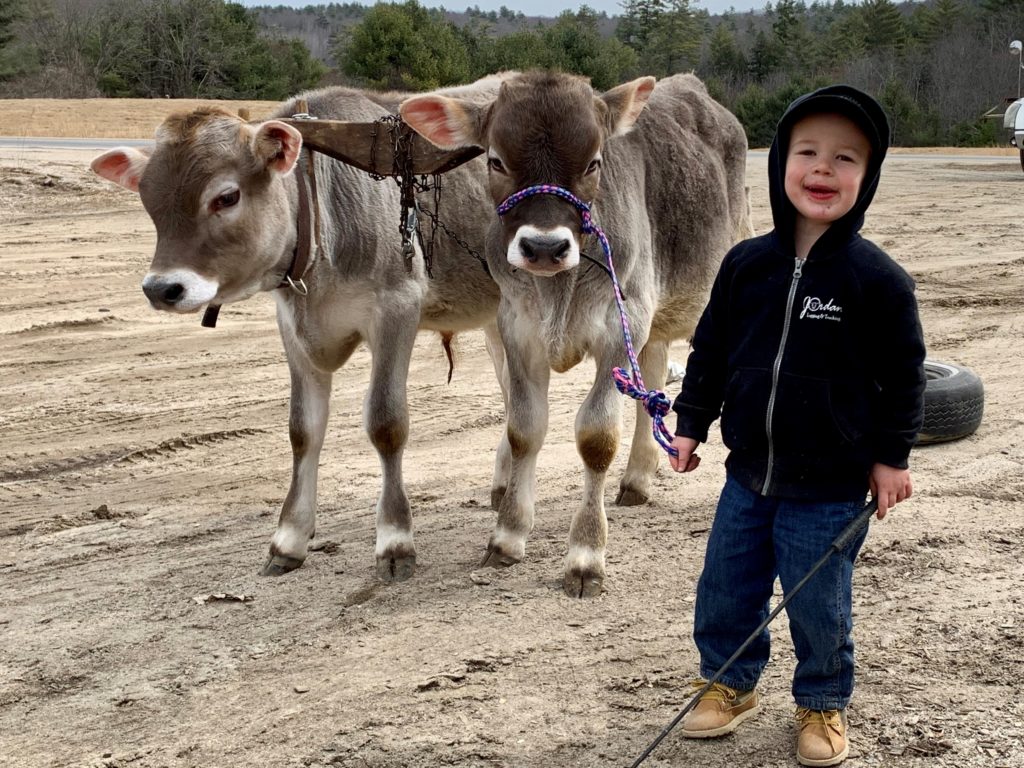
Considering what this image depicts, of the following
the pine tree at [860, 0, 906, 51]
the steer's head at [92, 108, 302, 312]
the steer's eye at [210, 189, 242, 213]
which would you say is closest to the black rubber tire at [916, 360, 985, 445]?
the steer's head at [92, 108, 302, 312]

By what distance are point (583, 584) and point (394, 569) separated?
36.1 inches

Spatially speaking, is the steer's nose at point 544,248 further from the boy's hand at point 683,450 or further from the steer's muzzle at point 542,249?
the boy's hand at point 683,450

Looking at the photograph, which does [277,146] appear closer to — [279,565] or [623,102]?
[623,102]

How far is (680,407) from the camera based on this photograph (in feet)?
13.1

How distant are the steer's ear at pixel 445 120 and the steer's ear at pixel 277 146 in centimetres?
47

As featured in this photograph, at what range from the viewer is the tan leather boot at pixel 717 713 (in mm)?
3969

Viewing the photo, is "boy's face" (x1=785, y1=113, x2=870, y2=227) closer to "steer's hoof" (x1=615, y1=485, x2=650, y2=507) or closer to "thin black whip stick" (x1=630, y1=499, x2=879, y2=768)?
"thin black whip stick" (x1=630, y1=499, x2=879, y2=768)

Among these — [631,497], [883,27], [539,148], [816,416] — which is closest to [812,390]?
[816,416]

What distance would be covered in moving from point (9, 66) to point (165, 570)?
46039 mm

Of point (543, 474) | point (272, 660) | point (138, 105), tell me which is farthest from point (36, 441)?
point (138, 105)

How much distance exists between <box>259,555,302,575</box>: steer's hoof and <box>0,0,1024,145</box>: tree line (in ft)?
89.0

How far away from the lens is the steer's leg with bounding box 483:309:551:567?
5551 millimetres

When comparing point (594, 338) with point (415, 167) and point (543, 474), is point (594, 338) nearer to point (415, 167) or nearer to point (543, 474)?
point (415, 167)

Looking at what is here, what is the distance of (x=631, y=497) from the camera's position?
6598 mm
